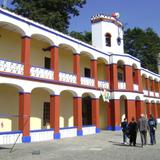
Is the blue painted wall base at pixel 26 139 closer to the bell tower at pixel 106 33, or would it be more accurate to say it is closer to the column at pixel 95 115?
the column at pixel 95 115

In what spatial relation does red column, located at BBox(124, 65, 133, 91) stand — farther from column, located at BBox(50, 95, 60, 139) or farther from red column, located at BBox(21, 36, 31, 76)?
red column, located at BBox(21, 36, 31, 76)

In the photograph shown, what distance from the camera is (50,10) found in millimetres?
37219

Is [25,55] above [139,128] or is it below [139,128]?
above

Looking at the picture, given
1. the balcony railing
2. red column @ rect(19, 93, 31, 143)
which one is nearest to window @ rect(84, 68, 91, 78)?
the balcony railing

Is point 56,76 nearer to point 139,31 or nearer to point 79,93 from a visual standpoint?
point 79,93

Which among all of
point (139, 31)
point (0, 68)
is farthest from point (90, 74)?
point (139, 31)

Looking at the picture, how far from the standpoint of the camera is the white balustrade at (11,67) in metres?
16.9

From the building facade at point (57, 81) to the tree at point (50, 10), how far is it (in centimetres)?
658

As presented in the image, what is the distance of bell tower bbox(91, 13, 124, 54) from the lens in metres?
30.5

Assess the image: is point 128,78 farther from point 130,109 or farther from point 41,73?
point 41,73

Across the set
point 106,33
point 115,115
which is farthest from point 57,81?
point 106,33

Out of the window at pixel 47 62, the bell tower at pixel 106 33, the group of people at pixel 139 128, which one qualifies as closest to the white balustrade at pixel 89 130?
the window at pixel 47 62

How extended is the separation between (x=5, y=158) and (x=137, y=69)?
22435 mm

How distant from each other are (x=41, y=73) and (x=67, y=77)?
10.3ft
